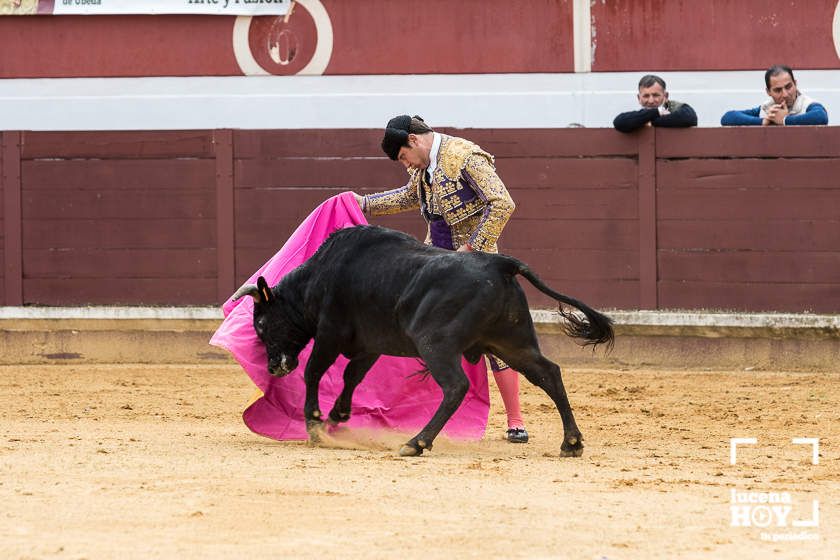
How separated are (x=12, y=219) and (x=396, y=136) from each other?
13.9 feet

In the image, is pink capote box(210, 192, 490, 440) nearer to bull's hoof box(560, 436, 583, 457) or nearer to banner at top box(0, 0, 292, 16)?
bull's hoof box(560, 436, 583, 457)

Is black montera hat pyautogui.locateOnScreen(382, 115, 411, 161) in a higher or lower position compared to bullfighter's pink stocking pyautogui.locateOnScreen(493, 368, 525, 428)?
higher

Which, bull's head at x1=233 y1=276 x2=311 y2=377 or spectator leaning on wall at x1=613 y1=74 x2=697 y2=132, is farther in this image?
spectator leaning on wall at x1=613 y1=74 x2=697 y2=132

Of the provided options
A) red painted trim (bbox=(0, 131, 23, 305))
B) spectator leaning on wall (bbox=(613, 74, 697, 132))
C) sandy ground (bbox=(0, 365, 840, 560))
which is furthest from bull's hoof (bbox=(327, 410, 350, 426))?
red painted trim (bbox=(0, 131, 23, 305))

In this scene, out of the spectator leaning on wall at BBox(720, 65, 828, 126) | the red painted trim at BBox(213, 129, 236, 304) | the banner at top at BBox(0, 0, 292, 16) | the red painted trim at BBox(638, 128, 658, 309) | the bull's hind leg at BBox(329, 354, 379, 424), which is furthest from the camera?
the banner at top at BBox(0, 0, 292, 16)

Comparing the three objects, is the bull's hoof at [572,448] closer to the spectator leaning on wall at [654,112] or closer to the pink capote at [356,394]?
the pink capote at [356,394]

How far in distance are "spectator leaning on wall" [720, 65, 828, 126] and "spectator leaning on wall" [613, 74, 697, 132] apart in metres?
0.26

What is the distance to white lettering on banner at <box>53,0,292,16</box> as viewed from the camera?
9.48 m

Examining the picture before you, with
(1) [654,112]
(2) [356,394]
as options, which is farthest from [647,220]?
(2) [356,394]

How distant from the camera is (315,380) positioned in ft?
17.3

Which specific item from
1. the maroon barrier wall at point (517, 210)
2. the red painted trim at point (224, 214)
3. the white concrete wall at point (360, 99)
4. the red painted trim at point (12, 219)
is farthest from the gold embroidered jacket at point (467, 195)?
the red painted trim at point (12, 219)

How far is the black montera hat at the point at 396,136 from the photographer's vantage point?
17.1 ft

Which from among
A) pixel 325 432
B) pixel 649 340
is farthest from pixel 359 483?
pixel 649 340

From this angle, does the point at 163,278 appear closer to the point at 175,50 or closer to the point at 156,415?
the point at 175,50
